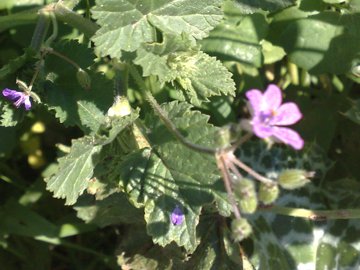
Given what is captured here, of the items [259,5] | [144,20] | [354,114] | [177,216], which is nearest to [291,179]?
[177,216]

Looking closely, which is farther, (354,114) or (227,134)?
(354,114)

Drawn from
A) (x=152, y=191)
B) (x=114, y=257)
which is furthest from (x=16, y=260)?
(x=152, y=191)

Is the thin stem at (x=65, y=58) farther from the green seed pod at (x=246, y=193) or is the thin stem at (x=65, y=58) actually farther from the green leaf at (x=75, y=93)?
the green seed pod at (x=246, y=193)

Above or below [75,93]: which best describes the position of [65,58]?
above

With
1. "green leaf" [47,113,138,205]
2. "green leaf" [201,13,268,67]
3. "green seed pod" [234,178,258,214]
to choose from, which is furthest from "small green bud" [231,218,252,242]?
"green leaf" [201,13,268,67]

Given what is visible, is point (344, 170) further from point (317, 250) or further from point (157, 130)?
point (157, 130)

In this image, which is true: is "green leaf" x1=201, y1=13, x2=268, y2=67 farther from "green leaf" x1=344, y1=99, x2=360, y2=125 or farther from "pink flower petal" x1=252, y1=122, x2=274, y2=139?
"pink flower petal" x1=252, y1=122, x2=274, y2=139

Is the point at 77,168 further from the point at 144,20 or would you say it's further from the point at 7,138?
the point at 7,138
